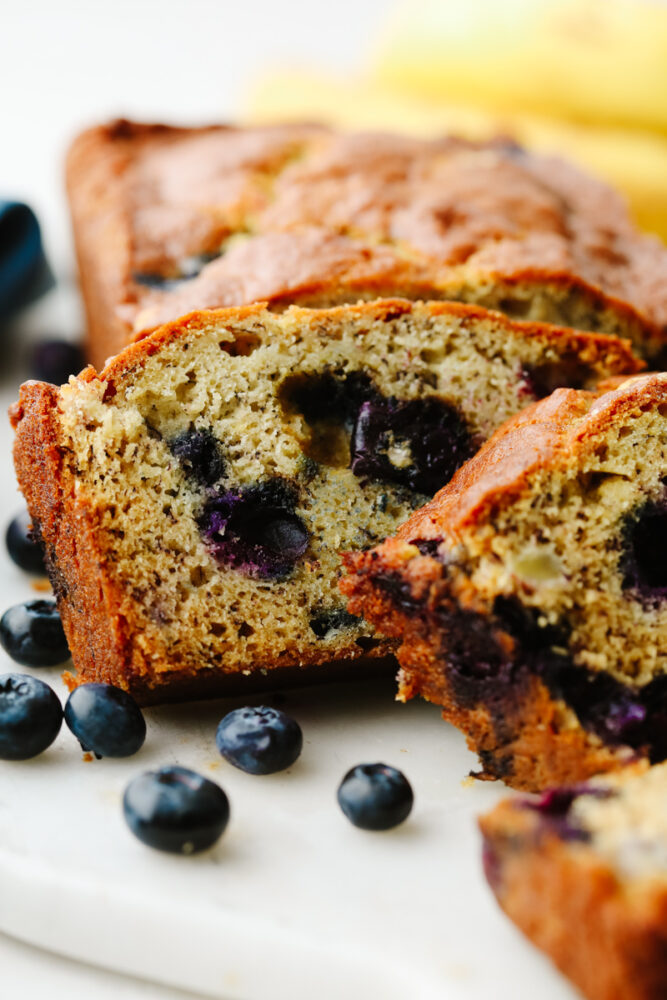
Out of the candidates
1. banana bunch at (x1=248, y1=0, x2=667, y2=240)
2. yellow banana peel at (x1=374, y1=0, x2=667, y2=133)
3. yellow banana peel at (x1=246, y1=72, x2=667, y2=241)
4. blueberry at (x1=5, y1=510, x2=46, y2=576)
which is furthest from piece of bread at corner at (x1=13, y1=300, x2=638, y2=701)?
yellow banana peel at (x1=374, y1=0, x2=667, y2=133)

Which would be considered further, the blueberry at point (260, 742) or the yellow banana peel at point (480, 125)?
the yellow banana peel at point (480, 125)

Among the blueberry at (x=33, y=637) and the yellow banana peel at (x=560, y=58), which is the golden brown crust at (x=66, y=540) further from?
the yellow banana peel at (x=560, y=58)

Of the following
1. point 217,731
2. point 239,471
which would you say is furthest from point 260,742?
point 239,471

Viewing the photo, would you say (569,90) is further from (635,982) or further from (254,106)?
(635,982)

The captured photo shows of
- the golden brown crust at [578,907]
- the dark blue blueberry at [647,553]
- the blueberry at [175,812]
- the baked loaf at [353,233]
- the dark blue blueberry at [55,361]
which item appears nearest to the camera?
the golden brown crust at [578,907]

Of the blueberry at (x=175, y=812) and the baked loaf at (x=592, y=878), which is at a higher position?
the baked loaf at (x=592, y=878)

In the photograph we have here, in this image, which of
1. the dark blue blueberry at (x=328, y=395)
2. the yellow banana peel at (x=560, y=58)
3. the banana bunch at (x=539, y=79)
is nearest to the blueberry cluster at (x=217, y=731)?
the dark blue blueberry at (x=328, y=395)
